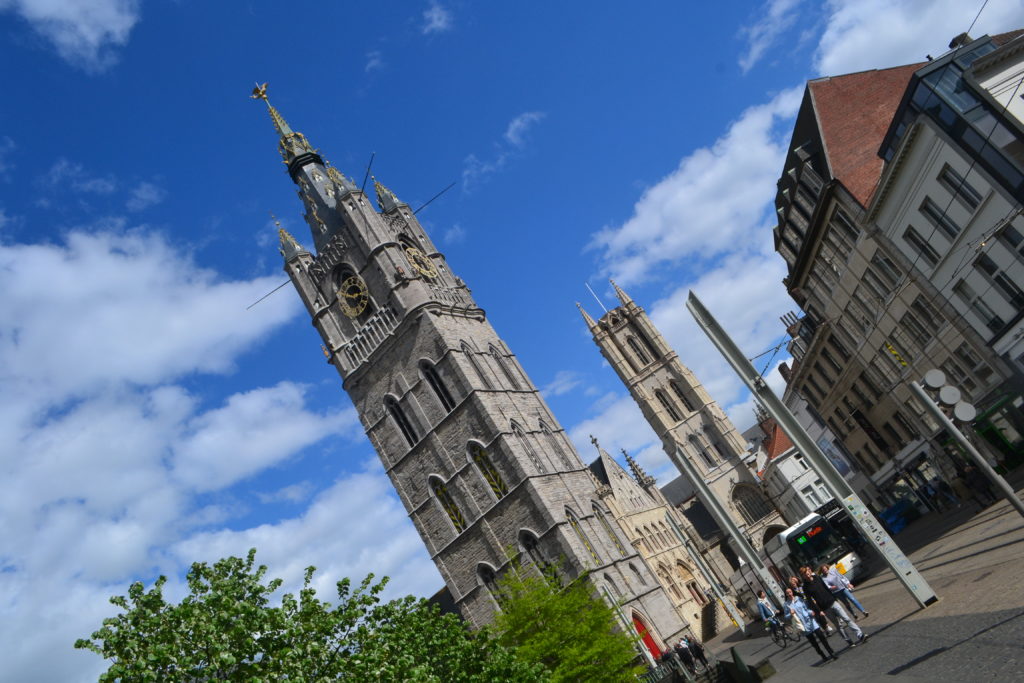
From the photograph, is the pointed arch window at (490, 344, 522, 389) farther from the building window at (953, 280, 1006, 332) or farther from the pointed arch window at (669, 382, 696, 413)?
the pointed arch window at (669, 382, 696, 413)

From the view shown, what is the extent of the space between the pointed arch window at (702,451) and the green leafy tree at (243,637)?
63316mm

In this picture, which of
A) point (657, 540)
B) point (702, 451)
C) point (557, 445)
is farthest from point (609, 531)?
point (702, 451)

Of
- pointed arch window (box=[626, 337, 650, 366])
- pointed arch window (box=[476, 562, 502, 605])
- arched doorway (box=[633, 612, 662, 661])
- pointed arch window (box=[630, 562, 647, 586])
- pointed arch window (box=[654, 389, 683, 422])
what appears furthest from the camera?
pointed arch window (box=[626, 337, 650, 366])

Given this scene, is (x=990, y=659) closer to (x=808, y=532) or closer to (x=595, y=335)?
(x=808, y=532)

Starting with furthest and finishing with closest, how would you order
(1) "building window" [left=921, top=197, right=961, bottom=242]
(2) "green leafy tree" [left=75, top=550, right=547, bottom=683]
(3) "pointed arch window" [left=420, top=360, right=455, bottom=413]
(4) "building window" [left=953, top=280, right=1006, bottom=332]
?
1. (3) "pointed arch window" [left=420, top=360, right=455, bottom=413]
2. (4) "building window" [left=953, top=280, right=1006, bottom=332]
3. (1) "building window" [left=921, top=197, right=961, bottom=242]
4. (2) "green leafy tree" [left=75, top=550, right=547, bottom=683]

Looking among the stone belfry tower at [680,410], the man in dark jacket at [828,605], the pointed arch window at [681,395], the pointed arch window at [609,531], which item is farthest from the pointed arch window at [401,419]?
the pointed arch window at [681,395]

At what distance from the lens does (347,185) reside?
49.5 meters

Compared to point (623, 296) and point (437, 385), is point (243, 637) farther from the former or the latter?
point (623, 296)

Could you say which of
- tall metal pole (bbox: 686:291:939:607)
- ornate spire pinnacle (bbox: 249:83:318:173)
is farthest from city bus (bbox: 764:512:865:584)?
ornate spire pinnacle (bbox: 249:83:318:173)

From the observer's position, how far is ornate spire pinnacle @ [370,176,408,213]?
167 ft

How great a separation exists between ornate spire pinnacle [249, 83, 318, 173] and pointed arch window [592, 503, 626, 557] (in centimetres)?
2978

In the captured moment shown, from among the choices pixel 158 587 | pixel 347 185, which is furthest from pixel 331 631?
pixel 347 185

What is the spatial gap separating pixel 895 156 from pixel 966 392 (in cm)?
1036

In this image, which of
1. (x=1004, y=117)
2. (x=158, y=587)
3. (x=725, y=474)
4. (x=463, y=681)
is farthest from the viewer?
(x=725, y=474)
